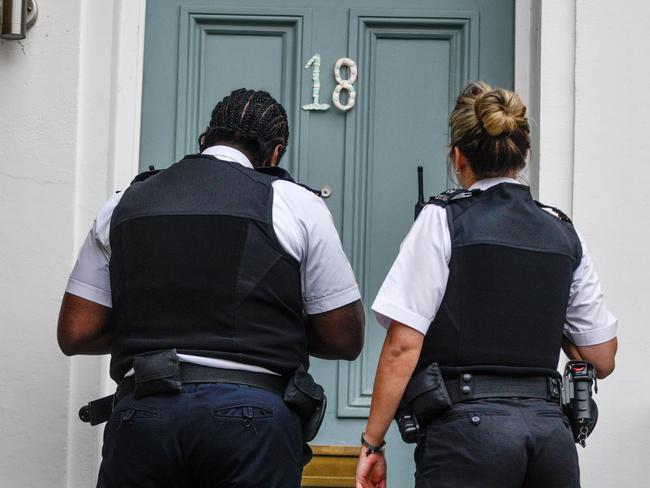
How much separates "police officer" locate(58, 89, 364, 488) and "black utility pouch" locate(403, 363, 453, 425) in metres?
0.29

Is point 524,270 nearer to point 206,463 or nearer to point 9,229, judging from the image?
point 206,463

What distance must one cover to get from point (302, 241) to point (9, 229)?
163 cm

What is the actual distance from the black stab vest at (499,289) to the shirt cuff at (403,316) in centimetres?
5

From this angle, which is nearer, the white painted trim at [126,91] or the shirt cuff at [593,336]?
the shirt cuff at [593,336]

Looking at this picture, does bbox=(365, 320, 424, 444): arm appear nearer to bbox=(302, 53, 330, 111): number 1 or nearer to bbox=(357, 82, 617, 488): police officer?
bbox=(357, 82, 617, 488): police officer

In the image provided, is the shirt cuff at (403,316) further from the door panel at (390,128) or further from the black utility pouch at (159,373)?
the door panel at (390,128)

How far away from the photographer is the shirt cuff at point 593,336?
10.5 feet

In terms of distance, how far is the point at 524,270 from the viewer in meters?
2.96

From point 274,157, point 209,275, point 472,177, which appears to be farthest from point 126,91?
point 472,177

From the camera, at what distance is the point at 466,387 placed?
2895mm

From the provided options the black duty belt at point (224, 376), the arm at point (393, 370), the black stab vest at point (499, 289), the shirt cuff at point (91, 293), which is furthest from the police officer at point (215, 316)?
Result: the black stab vest at point (499, 289)

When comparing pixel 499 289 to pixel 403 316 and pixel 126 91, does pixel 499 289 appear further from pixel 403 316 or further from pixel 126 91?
pixel 126 91

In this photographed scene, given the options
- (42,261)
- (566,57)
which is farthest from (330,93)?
(42,261)

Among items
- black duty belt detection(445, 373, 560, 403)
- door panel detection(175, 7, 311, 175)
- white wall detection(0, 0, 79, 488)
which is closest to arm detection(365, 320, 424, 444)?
black duty belt detection(445, 373, 560, 403)
